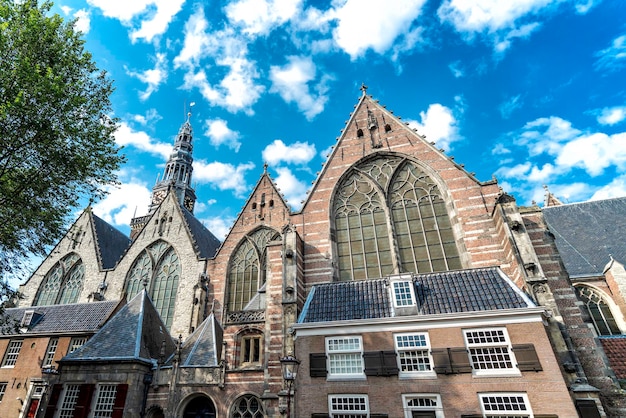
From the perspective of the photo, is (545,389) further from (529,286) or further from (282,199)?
(282,199)

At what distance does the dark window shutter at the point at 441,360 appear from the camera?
1127cm

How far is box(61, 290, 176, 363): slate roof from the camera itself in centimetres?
1520

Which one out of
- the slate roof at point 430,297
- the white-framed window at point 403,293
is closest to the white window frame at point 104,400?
the slate roof at point 430,297

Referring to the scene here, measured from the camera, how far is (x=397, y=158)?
787 inches

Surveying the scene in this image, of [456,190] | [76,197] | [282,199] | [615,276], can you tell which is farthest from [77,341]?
[615,276]

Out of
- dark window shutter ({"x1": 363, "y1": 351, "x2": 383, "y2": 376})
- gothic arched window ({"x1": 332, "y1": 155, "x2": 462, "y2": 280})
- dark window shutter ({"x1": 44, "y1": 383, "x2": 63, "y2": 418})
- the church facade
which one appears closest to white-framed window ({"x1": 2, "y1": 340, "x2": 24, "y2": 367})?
the church facade

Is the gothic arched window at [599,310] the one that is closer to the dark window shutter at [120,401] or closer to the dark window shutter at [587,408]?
the dark window shutter at [587,408]

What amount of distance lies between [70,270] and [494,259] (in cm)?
3032

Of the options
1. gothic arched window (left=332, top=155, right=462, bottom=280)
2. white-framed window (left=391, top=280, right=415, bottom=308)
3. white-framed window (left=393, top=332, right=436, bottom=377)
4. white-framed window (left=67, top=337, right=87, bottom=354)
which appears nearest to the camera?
white-framed window (left=393, top=332, right=436, bottom=377)

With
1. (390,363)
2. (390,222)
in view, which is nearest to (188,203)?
(390,222)

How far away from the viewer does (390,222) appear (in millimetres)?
18125

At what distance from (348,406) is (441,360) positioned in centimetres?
349

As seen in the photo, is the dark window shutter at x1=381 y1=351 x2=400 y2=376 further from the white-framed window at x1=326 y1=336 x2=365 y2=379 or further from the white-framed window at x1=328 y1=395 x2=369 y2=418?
the white-framed window at x1=328 y1=395 x2=369 y2=418

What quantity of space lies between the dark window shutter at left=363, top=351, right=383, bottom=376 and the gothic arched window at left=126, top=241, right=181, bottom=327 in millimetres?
15021
